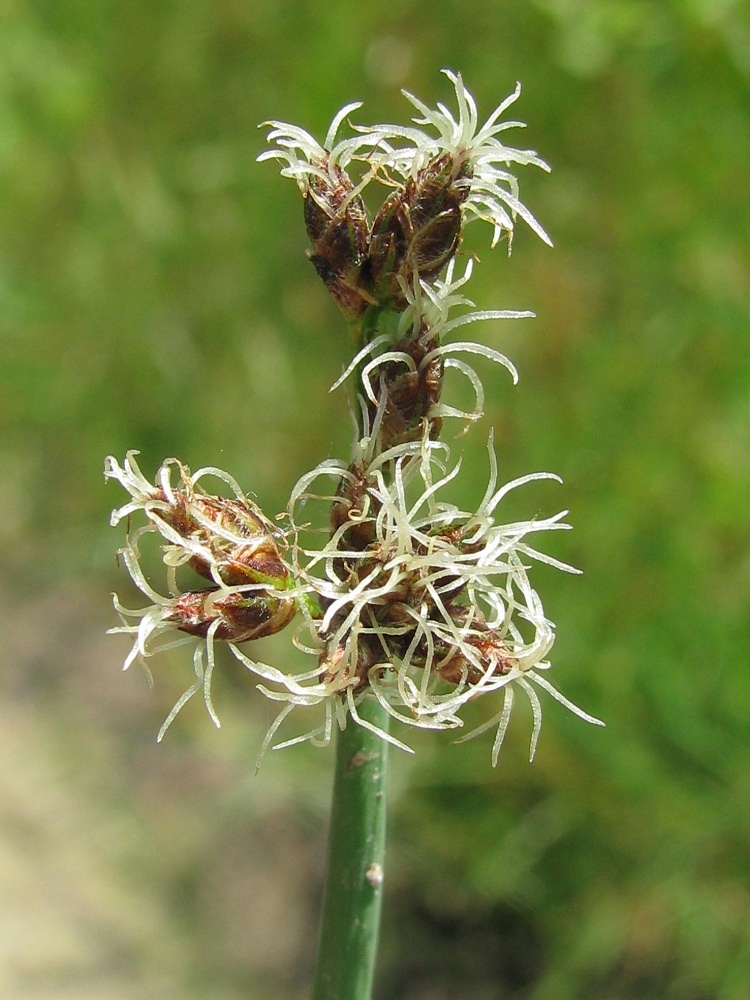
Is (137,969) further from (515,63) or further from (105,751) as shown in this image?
(515,63)

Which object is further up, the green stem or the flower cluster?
the flower cluster

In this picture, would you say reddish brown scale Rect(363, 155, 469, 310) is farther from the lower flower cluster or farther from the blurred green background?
the blurred green background

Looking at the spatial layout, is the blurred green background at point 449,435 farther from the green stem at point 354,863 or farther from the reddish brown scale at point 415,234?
the green stem at point 354,863

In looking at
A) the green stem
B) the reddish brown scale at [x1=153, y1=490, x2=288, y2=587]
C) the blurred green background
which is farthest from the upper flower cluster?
the blurred green background

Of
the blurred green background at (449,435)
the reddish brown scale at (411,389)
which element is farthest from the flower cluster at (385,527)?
the blurred green background at (449,435)

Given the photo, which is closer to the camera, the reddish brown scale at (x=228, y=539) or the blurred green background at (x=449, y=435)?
the reddish brown scale at (x=228, y=539)

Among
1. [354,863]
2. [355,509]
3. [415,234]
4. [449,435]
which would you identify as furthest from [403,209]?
[449,435]

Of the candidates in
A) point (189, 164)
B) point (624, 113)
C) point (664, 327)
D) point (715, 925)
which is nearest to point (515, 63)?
point (624, 113)
